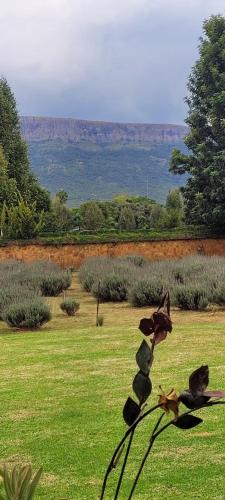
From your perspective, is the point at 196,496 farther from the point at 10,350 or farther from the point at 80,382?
the point at 10,350

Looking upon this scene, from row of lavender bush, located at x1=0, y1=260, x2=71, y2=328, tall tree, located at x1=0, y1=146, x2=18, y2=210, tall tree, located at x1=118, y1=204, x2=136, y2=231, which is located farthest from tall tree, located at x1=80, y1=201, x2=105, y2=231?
row of lavender bush, located at x1=0, y1=260, x2=71, y2=328

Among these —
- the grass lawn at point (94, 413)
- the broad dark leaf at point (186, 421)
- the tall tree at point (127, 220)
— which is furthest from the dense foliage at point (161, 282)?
the tall tree at point (127, 220)

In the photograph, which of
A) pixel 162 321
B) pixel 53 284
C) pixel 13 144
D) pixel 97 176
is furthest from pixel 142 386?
pixel 97 176

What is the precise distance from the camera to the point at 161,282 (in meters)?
17.0

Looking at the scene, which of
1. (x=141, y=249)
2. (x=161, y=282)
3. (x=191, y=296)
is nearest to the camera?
(x=191, y=296)

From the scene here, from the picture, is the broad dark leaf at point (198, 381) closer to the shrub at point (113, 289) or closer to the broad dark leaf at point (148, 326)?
the broad dark leaf at point (148, 326)

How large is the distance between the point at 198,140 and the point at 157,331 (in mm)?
32947

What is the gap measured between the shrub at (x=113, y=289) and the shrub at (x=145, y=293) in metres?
1.63

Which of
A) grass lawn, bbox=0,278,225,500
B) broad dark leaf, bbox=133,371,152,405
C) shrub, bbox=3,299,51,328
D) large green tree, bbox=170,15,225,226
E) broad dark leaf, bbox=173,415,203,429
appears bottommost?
shrub, bbox=3,299,51,328

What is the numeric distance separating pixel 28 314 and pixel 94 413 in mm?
7161

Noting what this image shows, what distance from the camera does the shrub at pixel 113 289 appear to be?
18994 mm

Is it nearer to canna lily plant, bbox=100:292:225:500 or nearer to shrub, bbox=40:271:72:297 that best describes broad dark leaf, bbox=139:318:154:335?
canna lily plant, bbox=100:292:225:500

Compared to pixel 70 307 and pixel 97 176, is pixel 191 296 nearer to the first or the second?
pixel 70 307

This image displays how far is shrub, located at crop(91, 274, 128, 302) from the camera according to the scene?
1899 centimetres
